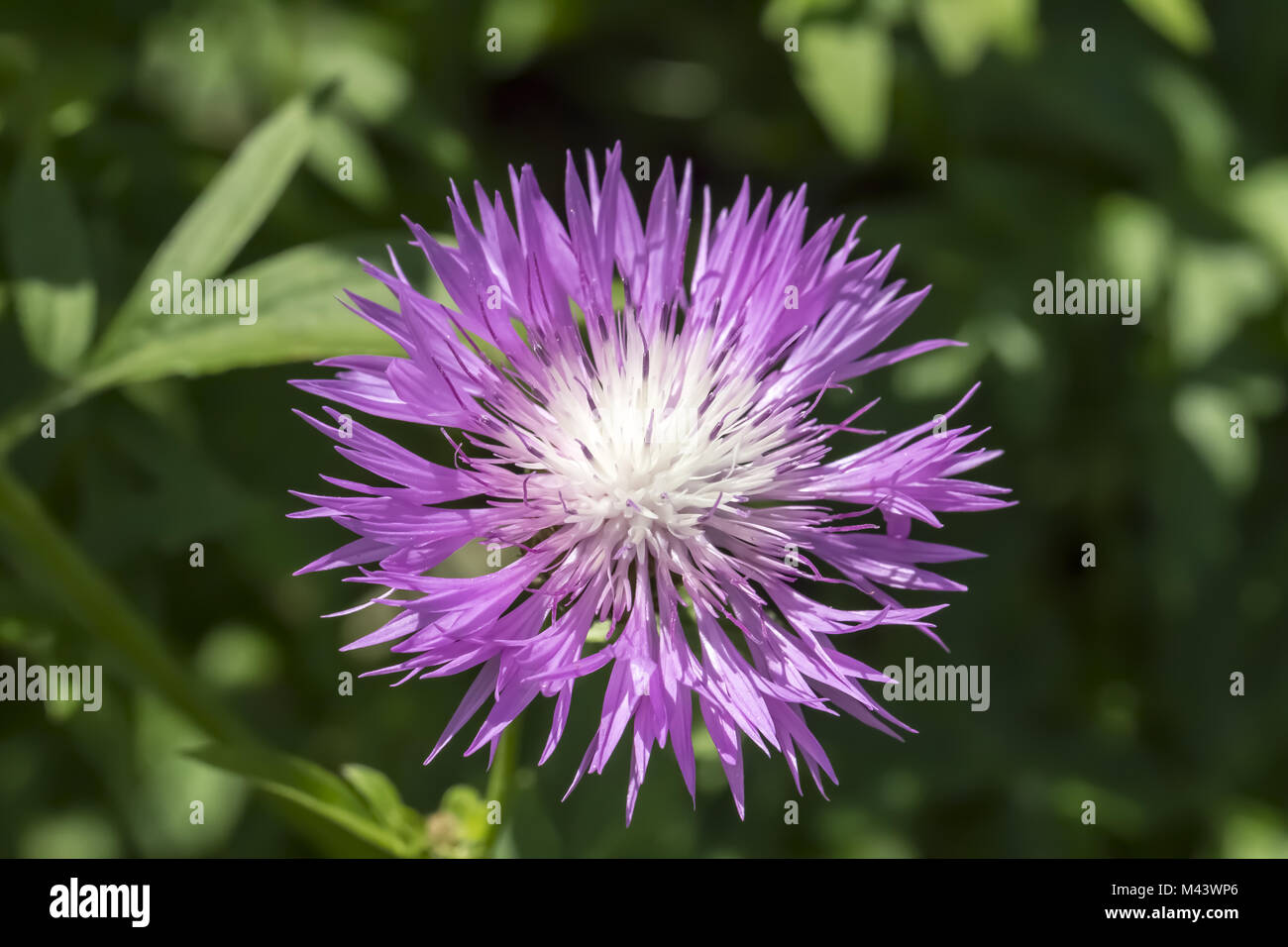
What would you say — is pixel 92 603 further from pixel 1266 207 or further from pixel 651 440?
pixel 1266 207

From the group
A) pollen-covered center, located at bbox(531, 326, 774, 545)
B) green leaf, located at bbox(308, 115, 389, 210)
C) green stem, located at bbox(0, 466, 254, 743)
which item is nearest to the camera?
pollen-covered center, located at bbox(531, 326, 774, 545)

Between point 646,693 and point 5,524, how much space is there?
1.42 m

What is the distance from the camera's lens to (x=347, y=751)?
3303 millimetres

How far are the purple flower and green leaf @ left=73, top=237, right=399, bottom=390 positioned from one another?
90 millimetres

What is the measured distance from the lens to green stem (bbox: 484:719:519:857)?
2.05 metres

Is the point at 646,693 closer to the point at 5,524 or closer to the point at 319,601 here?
the point at 5,524

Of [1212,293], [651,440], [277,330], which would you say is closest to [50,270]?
[277,330]

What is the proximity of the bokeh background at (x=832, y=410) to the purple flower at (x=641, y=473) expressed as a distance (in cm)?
70

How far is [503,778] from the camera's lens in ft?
6.85

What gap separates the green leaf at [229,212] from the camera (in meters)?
2.21

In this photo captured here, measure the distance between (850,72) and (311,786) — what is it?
2.01 m

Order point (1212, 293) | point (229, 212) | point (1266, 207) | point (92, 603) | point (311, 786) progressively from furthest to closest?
point (1266, 207) → point (1212, 293) → point (92, 603) → point (229, 212) → point (311, 786)

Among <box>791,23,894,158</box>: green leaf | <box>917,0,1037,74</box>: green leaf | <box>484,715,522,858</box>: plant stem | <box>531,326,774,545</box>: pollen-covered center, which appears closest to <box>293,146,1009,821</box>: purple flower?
<box>531,326,774,545</box>: pollen-covered center

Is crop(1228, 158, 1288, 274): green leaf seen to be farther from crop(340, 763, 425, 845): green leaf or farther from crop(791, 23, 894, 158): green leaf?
crop(340, 763, 425, 845): green leaf
